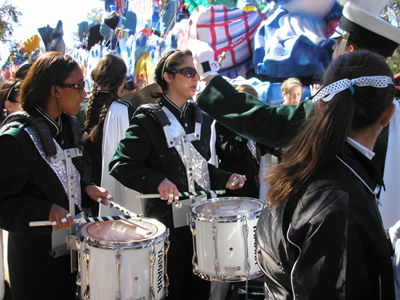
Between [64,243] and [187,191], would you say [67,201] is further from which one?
[187,191]

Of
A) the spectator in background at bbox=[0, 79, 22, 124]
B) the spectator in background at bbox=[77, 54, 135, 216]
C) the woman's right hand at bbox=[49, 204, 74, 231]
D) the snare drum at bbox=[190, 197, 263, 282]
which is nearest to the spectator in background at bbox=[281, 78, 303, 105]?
the spectator in background at bbox=[77, 54, 135, 216]

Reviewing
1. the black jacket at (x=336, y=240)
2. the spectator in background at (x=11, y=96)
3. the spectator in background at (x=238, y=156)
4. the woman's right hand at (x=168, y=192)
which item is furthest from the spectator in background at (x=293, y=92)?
the black jacket at (x=336, y=240)

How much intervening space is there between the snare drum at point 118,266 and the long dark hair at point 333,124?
946mm

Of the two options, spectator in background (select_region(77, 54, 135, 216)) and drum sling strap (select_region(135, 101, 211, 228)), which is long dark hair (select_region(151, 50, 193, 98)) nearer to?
drum sling strap (select_region(135, 101, 211, 228))

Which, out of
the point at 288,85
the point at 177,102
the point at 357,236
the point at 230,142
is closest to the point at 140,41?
the point at 288,85

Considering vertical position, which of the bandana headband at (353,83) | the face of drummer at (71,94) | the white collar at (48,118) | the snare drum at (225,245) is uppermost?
the bandana headband at (353,83)

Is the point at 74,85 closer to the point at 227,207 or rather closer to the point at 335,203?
the point at 227,207

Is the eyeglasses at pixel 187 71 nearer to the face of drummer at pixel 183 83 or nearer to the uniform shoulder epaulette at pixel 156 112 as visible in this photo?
the face of drummer at pixel 183 83

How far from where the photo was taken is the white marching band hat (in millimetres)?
1807

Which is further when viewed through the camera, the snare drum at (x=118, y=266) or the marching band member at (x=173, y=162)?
the marching band member at (x=173, y=162)

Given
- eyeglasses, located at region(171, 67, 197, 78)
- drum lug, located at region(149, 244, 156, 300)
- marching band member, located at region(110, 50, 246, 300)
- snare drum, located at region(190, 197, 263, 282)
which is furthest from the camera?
eyeglasses, located at region(171, 67, 197, 78)

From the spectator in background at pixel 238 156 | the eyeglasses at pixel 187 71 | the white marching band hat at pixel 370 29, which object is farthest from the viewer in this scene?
the spectator in background at pixel 238 156

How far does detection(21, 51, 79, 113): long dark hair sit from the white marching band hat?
63.7 inches

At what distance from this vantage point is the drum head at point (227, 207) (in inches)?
91.0
